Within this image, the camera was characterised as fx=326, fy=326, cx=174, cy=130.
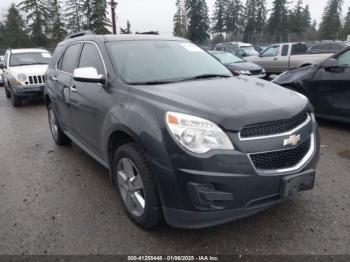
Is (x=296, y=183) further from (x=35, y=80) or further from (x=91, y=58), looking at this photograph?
(x=35, y=80)

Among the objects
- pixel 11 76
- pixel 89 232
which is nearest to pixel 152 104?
pixel 89 232

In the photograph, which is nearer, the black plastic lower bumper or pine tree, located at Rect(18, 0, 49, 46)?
the black plastic lower bumper

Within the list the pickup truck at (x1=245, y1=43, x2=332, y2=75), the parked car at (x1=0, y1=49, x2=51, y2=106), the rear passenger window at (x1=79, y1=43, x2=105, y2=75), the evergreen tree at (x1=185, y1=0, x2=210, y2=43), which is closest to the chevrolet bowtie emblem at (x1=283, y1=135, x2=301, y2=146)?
the rear passenger window at (x1=79, y1=43, x2=105, y2=75)

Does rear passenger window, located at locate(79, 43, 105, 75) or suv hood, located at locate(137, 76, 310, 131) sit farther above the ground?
rear passenger window, located at locate(79, 43, 105, 75)

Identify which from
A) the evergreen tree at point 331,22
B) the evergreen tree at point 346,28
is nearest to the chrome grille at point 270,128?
the evergreen tree at point 346,28

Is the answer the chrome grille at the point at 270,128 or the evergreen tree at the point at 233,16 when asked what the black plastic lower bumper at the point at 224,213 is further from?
the evergreen tree at the point at 233,16

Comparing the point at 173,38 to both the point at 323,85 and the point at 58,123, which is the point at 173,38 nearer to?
the point at 58,123

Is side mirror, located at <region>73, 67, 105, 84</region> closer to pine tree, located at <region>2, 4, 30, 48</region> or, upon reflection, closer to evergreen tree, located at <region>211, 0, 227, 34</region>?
pine tree, located at <region>2, 4, 30, 48</region>

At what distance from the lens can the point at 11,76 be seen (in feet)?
33.6

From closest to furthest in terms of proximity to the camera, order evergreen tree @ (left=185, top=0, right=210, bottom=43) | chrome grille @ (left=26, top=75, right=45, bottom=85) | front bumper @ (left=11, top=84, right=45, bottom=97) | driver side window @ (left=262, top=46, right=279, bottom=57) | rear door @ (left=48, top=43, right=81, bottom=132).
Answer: rear door @ (left=48, top=43, right=81, bottom=132)
front bumper @ (left=11, top=84, right=45, bottom=97)
chrome grille @ (left=26, top=75, right=45, bottom=85)
driver side window @ (left=262, top=46, right=279, bottom=57)
evergreen tree @ (left=185, top=0, right=210, bottom=43)

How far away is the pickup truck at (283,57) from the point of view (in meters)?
12.9

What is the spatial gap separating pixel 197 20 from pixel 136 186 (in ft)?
217

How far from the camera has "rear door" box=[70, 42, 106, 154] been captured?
3537 mm

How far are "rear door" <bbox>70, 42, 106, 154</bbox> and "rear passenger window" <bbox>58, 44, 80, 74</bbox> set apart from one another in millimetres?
257
